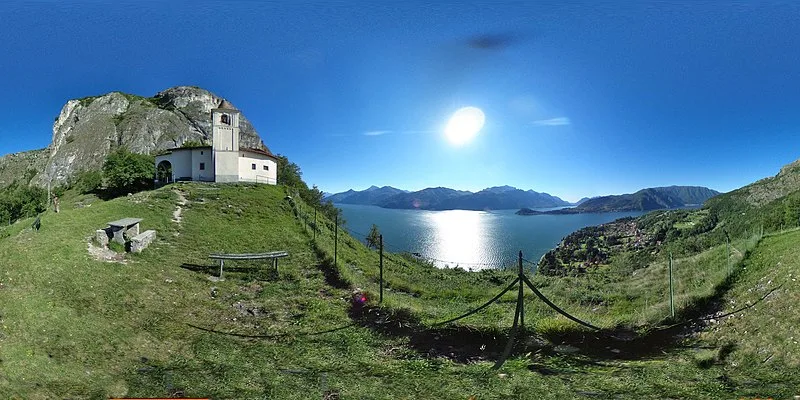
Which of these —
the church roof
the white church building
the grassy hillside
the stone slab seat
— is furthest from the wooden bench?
the church roof

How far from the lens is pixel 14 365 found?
253 inches

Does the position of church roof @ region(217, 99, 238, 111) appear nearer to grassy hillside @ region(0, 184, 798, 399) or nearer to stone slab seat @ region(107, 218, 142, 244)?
stone slab seat @ region(107, 218, 142, 244)

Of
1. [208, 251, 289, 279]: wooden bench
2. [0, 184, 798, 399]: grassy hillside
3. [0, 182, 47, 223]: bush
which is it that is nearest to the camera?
[0, 184, 798, 399]: grassy hillside

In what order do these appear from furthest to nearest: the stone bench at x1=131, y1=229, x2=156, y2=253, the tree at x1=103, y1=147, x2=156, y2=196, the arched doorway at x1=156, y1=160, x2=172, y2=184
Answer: the arched doorway at x1=156, y1=160, x2=172, y2=184, the tree at x1=103, y1=147, x2=156, y2=196, the stone bench at x1=131, y1=229, x2=156, y2=253

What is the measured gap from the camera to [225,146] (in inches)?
1512

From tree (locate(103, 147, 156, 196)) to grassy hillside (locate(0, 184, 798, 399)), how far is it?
1077 inches

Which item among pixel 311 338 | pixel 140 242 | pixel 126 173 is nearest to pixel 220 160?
pixel 126 173

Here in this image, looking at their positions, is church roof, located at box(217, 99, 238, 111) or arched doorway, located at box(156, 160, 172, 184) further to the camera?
arched doorway, located at box(156, 160, 172, 184)

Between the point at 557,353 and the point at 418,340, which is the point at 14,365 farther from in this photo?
the point at 557,353

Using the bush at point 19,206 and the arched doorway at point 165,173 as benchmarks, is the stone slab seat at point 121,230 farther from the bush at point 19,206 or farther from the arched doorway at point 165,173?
the bush at point 19,206

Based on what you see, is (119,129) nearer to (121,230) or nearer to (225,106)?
(225,106)

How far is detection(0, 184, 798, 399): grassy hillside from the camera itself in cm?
653

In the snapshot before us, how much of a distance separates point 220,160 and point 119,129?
11382cm

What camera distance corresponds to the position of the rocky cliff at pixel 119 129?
370 feet
